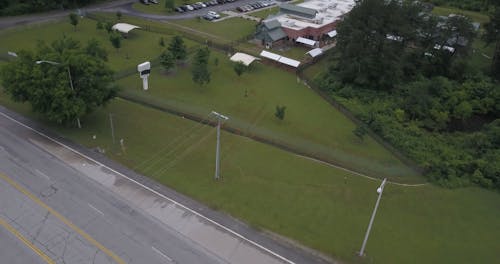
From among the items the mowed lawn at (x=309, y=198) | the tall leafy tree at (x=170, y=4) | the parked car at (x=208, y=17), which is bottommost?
the mowed lawn at (x=309, y=198)

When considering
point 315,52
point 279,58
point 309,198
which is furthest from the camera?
point 315,52

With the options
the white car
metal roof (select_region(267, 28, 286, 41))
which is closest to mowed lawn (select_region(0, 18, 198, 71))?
metal roof (select_region(267, 28, 286, 41))

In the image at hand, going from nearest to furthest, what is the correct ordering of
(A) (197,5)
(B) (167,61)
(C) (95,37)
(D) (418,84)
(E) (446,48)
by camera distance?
(D) (418,84)
(B) (167,61)
(E) (446,48)
(C) (95,37)
(A) (197,5)

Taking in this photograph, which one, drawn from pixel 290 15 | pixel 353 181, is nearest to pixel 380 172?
pixel 353 181

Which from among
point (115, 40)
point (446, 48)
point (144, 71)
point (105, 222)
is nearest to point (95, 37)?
point (115, 40)

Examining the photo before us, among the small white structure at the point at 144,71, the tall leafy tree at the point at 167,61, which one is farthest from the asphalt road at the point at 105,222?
the tall leafy tree at the point at 167,61

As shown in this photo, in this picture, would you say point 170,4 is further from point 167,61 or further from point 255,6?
point 167,61

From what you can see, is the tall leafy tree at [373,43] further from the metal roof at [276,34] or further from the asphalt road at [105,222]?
the asphalt road at [105,222]
